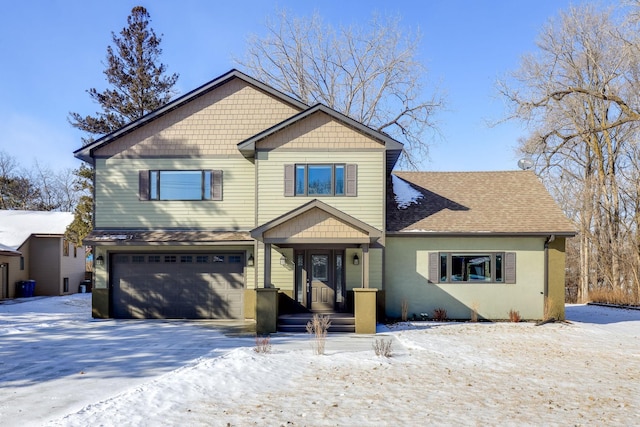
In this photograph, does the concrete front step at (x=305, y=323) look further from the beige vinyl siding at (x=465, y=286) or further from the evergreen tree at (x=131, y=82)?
the evergreen tree at (x=131, y=82)

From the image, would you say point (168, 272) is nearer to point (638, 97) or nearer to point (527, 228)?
point (527, 228)

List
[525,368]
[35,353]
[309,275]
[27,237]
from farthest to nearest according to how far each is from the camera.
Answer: [27,237] → [309,275] → [35,353] → [525,368]

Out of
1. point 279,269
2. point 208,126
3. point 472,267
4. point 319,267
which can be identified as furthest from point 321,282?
point 208,126

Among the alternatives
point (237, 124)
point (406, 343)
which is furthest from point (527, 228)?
point (237, 124)

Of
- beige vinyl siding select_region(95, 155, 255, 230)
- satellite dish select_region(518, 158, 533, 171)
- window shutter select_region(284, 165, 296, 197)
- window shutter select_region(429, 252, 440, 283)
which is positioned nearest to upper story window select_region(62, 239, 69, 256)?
beige vinyl siding select_region(95, 155, 255, 230)

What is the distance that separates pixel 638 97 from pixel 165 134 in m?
20.3

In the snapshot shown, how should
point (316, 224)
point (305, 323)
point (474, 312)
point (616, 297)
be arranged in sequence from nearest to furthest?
point (316, 224)
point (305, 323)
point (474, 312)
point (616, 297)

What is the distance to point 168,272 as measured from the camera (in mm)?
16000

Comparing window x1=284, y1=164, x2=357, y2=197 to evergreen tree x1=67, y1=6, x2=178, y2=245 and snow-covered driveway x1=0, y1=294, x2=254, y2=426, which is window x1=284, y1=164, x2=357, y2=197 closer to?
snow-covered driveway x1=0, y1=294, x2=254, y2=426

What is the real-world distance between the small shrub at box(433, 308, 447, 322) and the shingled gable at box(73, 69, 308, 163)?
8.07 metres

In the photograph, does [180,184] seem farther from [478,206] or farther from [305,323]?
[478,206]

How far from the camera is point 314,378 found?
814 centimetres

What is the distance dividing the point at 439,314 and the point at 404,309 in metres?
1.19

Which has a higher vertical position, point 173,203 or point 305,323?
point 173,203
